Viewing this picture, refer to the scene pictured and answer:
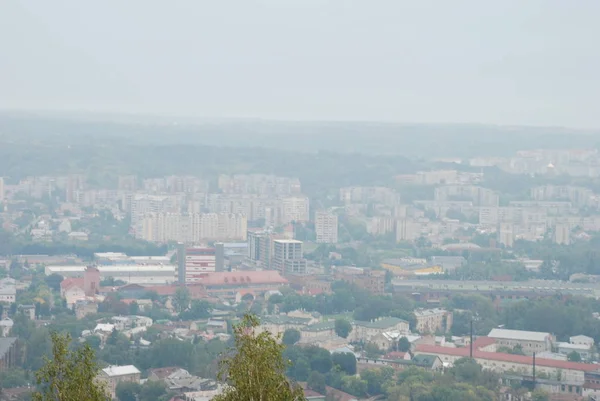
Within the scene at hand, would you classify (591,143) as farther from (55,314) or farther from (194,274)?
(55,314)

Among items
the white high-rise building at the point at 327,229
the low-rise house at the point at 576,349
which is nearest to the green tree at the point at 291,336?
the low-rise house at the point at 576,349

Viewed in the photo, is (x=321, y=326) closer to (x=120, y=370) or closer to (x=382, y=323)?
(x=382, y=323)

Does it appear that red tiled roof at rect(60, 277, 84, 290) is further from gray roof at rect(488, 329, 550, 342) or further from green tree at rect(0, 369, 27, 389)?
green tree at rect(0, 369, 27, 389)

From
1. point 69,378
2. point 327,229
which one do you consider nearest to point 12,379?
point 69,378

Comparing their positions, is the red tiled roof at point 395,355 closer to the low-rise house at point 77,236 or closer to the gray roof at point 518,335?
the gray roof at point 518,335

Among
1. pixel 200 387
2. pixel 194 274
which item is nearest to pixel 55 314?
pixel 194 274

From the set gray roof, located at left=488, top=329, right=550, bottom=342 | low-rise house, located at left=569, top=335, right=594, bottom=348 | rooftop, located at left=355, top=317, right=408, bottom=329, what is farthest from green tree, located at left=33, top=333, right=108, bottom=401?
rooftop, located at left=355, top=317, right=408, bottom=329
